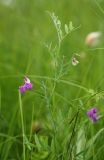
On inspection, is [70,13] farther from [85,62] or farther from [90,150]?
[90,150]

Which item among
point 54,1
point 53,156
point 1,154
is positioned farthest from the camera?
point 54,1

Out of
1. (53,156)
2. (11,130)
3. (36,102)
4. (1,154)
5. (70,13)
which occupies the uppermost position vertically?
(70,13)

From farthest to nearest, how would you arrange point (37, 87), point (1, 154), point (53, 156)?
point (37, 87) < point (1, 154) < point (53, 156)

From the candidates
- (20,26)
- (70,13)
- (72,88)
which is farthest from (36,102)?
(20,26)

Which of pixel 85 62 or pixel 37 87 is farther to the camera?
pixel 85 62

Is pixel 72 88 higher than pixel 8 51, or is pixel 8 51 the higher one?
pixel 8 51

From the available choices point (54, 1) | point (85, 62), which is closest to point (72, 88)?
point (85, 62)
